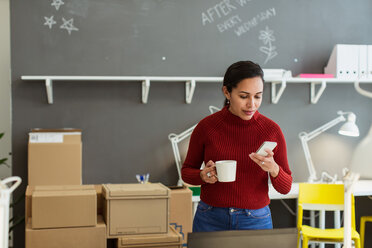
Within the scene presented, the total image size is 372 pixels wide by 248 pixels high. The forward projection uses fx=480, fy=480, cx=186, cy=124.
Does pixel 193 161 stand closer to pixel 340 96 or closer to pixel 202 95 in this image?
pixel 202 95

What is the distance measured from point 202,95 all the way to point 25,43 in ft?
4.47

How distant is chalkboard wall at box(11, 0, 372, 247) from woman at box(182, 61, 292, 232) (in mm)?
1852

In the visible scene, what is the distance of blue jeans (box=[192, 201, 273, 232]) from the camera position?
5.64ft

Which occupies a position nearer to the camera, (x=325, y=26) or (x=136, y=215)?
(x=136, y=215)

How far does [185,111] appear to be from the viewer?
12.1 feet

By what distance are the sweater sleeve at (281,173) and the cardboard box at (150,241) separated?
0.43 meters

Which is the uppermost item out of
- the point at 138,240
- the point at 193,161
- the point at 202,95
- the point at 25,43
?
the point at 25,43

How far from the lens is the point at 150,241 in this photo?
6.07 ft

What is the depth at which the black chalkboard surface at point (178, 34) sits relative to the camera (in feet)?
11.5

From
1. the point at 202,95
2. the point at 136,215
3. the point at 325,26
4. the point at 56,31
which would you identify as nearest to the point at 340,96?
the point at 325,26

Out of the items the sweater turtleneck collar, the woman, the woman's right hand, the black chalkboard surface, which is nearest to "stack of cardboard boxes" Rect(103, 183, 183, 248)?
the woman

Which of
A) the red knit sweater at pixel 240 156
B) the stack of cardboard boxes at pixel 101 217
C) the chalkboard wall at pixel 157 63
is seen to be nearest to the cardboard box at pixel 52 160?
the chalkboard wall at pixel 157 63

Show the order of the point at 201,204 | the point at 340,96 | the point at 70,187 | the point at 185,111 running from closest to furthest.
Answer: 1. the point at 201,204
2. the point at 70,187
3. the point at 185,111
4. the point at 340,96

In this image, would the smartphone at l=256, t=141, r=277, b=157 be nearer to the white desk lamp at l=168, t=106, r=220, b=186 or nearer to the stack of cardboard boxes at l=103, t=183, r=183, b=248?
the stack of cardboard boxes at l=103, t=183, r=183, b=248
